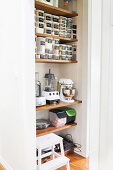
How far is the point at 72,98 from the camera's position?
8.18 feet

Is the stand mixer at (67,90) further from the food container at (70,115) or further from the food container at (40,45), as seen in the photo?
the food container at (40,45)

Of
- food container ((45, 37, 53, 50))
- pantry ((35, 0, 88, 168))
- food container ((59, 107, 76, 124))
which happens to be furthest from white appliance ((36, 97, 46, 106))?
food container ((45, 37, 53, 50))

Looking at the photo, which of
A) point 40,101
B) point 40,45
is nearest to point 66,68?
point 40,45

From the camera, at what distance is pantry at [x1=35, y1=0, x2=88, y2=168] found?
2113mm

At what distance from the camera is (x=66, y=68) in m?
2.60

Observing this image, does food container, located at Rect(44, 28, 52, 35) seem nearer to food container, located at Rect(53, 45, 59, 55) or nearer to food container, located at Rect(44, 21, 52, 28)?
food container, located at Rect(44, 21, 52, 28)

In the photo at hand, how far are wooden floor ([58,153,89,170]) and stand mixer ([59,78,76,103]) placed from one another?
2.84 ft
